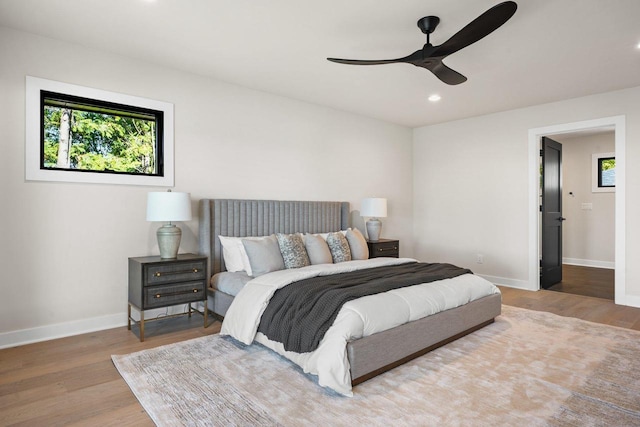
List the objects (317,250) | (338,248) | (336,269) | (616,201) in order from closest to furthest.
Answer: (336,269), (317,250), (338,248), (616,201)

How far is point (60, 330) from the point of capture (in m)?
3.33

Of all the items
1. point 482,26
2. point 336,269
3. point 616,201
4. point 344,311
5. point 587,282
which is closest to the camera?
point 482,26

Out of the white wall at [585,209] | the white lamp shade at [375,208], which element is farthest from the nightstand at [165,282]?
the white wall at [585,209]

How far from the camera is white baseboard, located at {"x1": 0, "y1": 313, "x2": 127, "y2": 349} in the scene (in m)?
3.11

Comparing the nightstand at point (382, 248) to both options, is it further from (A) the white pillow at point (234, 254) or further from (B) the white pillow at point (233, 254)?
(B) the white pillow at point (233, 254)

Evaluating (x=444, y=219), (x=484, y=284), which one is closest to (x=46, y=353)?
(x=484, y=284)

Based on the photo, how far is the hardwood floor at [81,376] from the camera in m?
2.09

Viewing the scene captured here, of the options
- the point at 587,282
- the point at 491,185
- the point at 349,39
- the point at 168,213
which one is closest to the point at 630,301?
the point at 587,282

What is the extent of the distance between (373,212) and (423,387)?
3.18 meters

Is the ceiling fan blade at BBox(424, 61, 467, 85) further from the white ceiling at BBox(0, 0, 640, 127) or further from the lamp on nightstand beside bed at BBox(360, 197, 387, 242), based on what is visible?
the lamp on nightstand beside bed at BBox(360, 197, 387, 242)

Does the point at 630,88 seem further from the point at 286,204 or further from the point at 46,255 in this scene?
the point at 46,255

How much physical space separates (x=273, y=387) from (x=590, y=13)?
348 cm

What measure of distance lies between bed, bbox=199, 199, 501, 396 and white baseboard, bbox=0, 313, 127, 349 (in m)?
0.89

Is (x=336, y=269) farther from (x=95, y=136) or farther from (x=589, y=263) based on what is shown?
(x=589, y=263)
